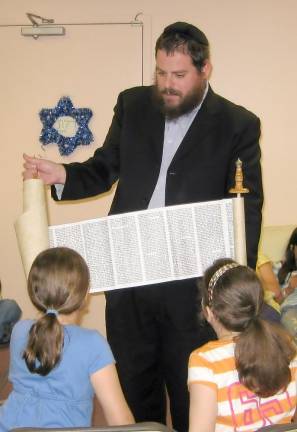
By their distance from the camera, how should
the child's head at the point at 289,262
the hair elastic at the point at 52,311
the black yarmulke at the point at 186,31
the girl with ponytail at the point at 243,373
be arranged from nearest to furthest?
the girl with ponytail at the point at 243,373 < the hair elastic at the point at 52,311 < the black yarmulke at the point at 186,31 < the child's head at the point at 289,262

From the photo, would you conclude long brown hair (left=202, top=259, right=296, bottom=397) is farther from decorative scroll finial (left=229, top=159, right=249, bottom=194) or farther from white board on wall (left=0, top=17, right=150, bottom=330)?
white board on wall (left=0, top=17, right=150, bottom=330)

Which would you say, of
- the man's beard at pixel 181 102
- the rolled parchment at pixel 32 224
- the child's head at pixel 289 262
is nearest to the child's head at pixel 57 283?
the rolled parchment at pixel 32 224

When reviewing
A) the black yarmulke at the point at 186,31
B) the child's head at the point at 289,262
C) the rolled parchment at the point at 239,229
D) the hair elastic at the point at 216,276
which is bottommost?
the child's head at the point at 289,262

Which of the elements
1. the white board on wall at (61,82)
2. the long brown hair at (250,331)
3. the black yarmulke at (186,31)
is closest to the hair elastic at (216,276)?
the long brown hair at (250,331)

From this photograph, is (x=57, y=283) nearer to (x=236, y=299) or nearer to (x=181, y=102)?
(x=236, y=299)

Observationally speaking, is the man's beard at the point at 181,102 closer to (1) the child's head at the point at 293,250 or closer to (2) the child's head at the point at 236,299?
(2) the child's head at the point at 236,299

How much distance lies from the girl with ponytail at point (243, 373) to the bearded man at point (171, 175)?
18.1 inches

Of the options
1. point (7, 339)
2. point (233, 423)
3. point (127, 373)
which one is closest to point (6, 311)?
point (7, 339)

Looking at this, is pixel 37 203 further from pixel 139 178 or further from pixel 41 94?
pixel 41 94

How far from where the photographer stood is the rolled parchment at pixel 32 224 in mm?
1708

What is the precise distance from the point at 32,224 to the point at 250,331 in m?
0.75

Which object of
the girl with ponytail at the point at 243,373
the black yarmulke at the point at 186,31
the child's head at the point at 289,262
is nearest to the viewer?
the girl with ponytail at the point at 243,373

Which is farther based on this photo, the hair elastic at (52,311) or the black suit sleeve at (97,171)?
the black suit sleeve at (97,171)

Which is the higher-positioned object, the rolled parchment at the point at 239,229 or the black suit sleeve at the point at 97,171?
the black suit sleeve at the point at 97,171
